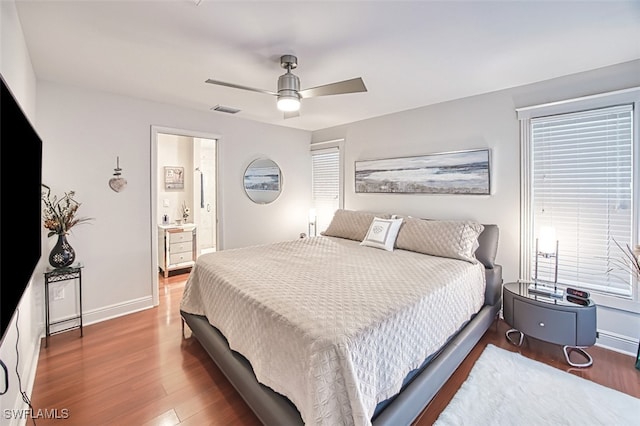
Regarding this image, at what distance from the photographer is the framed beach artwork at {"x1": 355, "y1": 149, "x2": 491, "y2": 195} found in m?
3.18

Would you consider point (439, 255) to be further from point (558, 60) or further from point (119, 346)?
point (119, 346)

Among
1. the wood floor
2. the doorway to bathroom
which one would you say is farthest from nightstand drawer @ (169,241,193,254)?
the wood floor

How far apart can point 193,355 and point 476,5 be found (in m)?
3.24

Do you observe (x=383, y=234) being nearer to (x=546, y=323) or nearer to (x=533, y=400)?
(x=546, y=323)

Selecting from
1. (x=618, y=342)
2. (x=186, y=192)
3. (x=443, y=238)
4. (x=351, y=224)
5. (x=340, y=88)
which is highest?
(x=340, y=88)

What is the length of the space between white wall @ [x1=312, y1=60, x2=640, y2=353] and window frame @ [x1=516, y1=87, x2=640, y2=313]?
56mm

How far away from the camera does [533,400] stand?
1.87 m

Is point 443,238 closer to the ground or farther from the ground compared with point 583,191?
closer to the ground

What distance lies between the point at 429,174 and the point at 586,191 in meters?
1.49

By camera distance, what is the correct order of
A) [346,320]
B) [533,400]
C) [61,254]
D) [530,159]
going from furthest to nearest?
[530,159] < [61,254] < [533,400] < [346,320]

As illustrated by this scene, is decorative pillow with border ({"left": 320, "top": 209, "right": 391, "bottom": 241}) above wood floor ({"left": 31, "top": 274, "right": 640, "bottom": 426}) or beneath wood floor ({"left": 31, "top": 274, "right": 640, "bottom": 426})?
above

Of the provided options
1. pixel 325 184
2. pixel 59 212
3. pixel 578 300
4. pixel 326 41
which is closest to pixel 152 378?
pixel 59 212

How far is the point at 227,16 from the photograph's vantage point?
174 cm

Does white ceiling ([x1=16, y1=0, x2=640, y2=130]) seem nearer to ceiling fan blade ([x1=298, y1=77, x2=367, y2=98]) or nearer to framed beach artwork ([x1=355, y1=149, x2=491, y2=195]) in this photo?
ceiling fan blade ([x1=298, y1=77, x2=367, y2=98])
